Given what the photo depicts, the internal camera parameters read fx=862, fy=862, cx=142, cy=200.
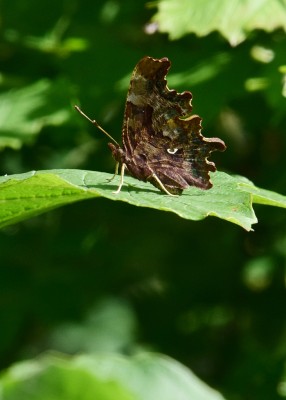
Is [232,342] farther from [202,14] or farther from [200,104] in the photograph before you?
[202,14]

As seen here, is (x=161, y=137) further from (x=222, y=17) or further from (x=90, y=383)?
(x=90, y=383)

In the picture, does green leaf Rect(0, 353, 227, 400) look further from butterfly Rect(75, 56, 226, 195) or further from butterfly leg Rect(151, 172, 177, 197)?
butterfly Rect(75, 56, 226, 195)

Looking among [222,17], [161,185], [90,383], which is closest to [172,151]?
Answer: [161,185]

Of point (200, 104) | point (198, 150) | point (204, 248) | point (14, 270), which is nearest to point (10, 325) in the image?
point (14, 270)

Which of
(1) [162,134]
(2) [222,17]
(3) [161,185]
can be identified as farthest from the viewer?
(2) [222,17]

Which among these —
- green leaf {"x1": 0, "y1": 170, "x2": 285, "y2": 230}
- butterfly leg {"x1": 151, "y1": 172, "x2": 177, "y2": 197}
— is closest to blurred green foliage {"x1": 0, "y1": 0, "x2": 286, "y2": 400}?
butterfly leg {"x1": 151, "y1": 172, "x2": 177, "y2": 197}
